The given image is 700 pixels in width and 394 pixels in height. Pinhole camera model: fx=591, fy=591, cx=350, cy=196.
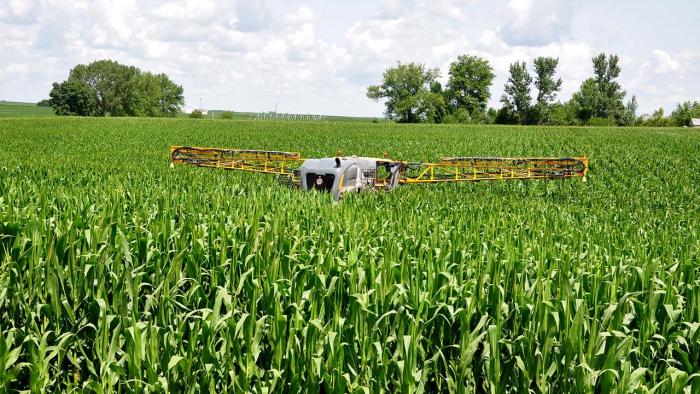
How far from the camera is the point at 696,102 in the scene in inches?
5640

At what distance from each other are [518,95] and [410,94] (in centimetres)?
1915

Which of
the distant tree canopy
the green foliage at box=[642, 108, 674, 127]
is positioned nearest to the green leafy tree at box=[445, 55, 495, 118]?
the green foliage at box=[642, 108, 674, 127]

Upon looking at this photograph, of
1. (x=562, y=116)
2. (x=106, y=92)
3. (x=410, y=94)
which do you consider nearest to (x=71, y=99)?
(x=106, y=92)

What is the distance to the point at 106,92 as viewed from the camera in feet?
382

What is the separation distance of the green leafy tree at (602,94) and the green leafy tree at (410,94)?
26.3 m

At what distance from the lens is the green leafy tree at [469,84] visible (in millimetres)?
109125

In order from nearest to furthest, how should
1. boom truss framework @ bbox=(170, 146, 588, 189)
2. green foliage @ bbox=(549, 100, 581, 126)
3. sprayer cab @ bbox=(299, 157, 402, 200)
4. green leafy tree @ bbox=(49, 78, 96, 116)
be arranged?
sprayer cab @ bbox=(299, 157, 402, 200)
boom truss framework @ bbox=(170, 146, 588, 189)
green foliage @ bbox=(549, 100, 581, 126)
green leafy tree @ bbox=(49, 78, 96, 116)

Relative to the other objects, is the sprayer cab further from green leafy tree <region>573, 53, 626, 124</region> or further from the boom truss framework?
green leafy tree <region>573, 53, 626, 124</region>

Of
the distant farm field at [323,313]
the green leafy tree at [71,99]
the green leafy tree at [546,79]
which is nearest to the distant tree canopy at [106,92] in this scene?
the green leafy tree at [71,99]

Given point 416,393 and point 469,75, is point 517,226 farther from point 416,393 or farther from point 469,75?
point 469,75

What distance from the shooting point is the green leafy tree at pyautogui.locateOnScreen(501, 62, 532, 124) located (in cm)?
10156

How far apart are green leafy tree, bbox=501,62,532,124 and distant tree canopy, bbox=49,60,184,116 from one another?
69.7 metres

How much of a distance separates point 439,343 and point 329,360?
1.13 m

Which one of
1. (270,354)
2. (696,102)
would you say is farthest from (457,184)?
(696,102)
